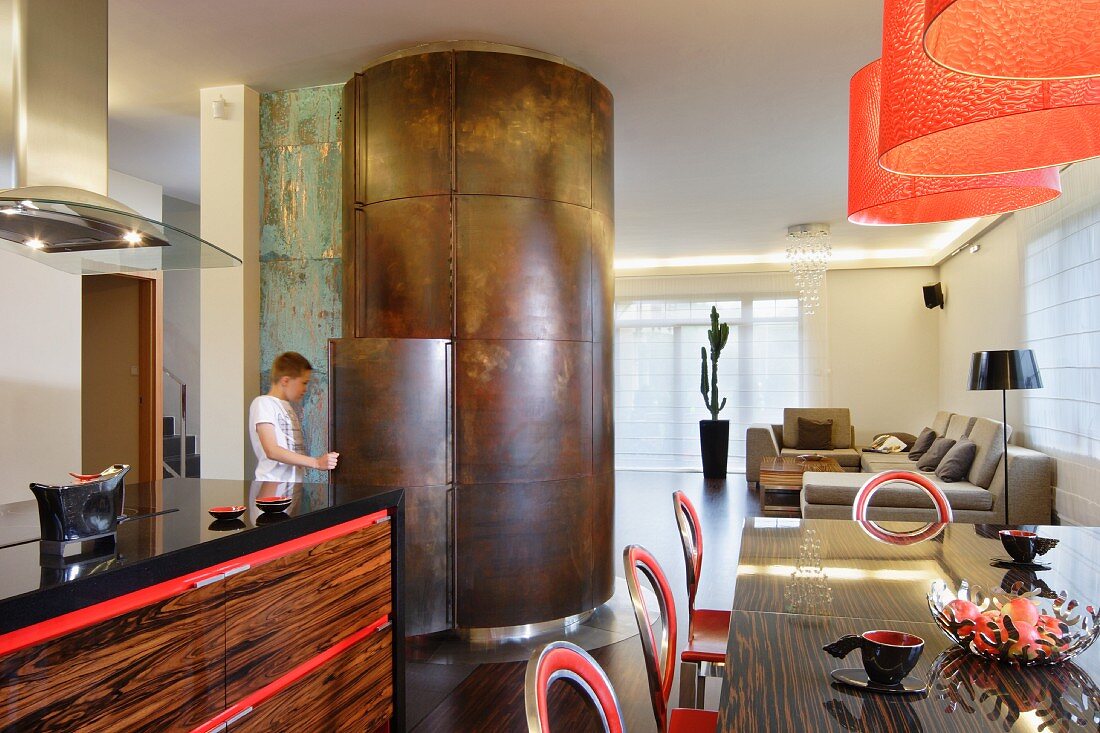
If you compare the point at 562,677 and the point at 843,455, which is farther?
the point at 843,455

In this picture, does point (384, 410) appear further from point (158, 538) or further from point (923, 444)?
point (923, 444)

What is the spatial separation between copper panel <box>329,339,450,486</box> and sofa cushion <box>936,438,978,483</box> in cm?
436

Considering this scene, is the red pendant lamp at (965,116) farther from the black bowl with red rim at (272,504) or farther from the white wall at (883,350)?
the white wall at (883,350)

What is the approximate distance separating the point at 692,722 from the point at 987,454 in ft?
16.0

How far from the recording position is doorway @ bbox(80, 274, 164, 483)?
271 inches

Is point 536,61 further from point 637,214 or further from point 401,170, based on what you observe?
point 637,214

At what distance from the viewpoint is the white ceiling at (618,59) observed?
11.8 ft

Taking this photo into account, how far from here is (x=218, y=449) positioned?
4398 mm

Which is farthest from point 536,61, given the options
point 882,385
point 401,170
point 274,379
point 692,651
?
point 882,385

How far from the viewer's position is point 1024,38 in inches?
48.8

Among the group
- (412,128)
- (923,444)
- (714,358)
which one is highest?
(412,128)

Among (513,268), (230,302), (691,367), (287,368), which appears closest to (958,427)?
(691,367)

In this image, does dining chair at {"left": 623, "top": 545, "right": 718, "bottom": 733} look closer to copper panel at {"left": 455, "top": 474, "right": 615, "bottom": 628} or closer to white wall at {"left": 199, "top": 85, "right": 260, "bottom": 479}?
copper panel at {"left": 455, "top": 474, "right": 615, "bottom": 628}

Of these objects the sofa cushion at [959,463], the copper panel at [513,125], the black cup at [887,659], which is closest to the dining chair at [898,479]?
the black cup at [887,659]
